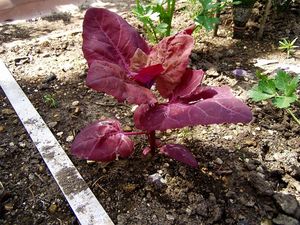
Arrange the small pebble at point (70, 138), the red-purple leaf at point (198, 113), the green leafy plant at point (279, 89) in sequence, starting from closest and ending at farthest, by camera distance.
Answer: the red-purple leaf at point (198, 113), the green leafy plant at point (279, 89), the small pebble at point (70, 138)

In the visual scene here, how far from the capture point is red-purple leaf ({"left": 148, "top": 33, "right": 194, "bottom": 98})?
125cm

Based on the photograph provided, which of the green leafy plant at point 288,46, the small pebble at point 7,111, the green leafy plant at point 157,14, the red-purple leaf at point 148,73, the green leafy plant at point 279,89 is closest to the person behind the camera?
the red-purple leaf at point 148,73

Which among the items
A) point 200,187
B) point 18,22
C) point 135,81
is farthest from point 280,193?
point 18,22

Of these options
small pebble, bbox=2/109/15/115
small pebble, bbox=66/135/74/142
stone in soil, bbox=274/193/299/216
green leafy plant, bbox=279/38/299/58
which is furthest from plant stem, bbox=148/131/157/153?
green leafy plant, bbox=279/38/299/58

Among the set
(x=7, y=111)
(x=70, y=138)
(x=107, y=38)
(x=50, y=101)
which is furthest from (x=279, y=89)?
(x=7, y=111)

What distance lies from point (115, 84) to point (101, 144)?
287 millimetres

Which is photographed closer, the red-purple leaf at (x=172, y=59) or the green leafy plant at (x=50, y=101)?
the red-purple leaf at (x=172, y=59)

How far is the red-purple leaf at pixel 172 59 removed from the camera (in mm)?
1251

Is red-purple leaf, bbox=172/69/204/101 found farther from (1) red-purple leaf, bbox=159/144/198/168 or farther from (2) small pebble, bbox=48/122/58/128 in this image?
(2) small pebble, bbox=48/122/58/128

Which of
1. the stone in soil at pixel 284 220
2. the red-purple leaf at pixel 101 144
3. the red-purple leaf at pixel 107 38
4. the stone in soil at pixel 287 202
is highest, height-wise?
the red-purple leaf at pixel 107 38

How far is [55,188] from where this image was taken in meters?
1.47

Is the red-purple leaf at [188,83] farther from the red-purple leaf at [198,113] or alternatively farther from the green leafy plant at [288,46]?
the green leafy plant at [288,46]

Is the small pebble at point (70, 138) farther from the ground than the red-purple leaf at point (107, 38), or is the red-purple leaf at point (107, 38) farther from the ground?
the red-purple leaf at point (107, 38)

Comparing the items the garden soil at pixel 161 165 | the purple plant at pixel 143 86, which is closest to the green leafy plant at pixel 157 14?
the garden soil at pixel 161 165
